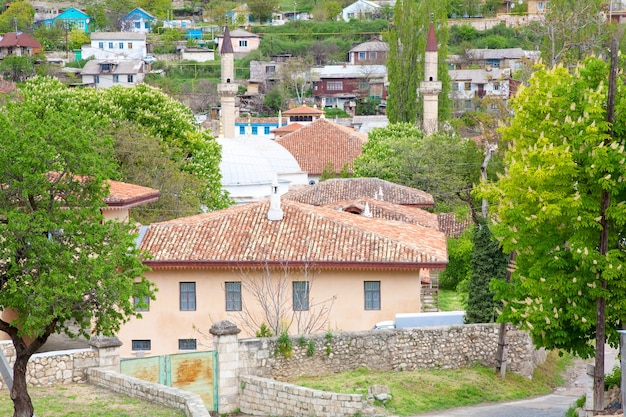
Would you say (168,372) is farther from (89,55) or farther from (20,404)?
(89,55)

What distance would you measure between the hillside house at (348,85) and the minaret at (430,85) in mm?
47668

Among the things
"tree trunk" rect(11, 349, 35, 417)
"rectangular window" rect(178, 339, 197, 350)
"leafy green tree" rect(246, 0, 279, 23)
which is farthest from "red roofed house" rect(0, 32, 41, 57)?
"tree trunk" rect(11, 349, 35, 417)

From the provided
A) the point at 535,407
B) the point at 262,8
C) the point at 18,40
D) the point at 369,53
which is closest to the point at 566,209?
the point at 535,407

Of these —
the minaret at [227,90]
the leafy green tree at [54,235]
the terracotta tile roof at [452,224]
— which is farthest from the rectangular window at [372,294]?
the minaret at [227,90]

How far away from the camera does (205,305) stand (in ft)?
96.5

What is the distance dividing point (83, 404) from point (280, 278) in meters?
8.13

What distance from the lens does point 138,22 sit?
15488 cm

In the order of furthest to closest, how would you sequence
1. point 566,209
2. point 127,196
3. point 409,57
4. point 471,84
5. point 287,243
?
point 471,84
point 409,57
point 127,196
point 287,243
point 566,209

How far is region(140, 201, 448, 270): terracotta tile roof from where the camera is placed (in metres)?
28.8

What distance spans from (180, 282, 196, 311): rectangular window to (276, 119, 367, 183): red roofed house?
45055mm

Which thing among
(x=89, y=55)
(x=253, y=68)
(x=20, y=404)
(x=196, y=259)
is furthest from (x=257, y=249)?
(x=89, y=55)

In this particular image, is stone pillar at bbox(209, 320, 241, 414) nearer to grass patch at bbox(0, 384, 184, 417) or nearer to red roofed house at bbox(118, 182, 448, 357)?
grass patch at bbox(0, 384, 184, 417)

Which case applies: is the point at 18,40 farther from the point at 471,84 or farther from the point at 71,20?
the point at 471,84

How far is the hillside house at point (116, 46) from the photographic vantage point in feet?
443
